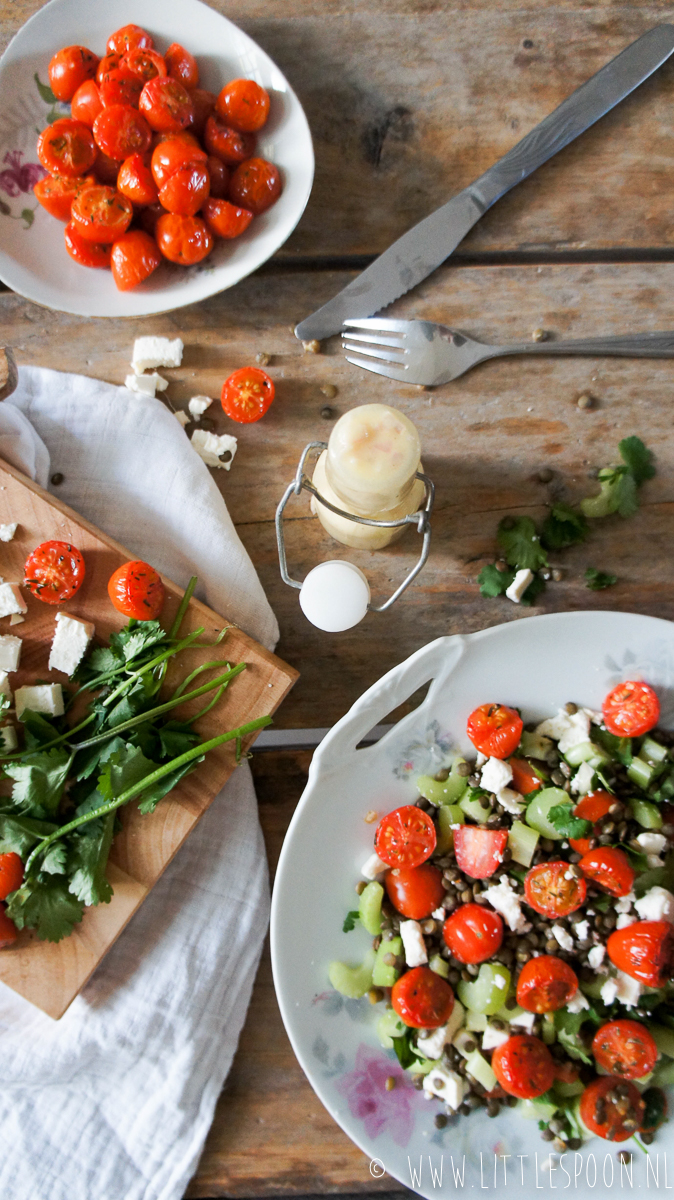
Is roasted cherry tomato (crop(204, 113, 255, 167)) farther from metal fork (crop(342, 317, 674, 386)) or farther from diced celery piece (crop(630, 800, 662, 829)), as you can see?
diced celery piece (crop(630, 800, 662, 829))

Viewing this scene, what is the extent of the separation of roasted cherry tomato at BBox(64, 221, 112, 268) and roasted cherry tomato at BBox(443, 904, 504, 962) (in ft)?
3.71

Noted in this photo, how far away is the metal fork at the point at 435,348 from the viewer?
1.18 m

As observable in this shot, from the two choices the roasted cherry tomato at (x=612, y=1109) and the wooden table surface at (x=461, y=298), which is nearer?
the roasted cherry tomato at (x=612, y=1109)

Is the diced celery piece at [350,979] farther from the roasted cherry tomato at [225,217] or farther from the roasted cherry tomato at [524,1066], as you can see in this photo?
the roasted cherry tomato at [225,217]

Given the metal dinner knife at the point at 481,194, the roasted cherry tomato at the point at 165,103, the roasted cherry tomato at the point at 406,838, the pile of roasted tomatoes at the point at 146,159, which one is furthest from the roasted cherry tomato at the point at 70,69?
the roasted cherry tomato at the point at 406,838

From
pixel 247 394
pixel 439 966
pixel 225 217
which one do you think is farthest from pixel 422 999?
pixel 225 217

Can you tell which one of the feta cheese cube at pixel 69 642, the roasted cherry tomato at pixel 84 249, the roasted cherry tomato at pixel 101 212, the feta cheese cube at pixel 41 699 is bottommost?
the feta cheese cube at pixel 41 699

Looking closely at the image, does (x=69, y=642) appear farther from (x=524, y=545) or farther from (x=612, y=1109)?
(x=612, y=1109)

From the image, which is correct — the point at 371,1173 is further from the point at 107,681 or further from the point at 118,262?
the point at 118,262

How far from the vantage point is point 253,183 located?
3.67 feet

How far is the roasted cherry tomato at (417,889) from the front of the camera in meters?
1.09

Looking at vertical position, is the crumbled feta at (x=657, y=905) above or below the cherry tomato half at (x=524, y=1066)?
above

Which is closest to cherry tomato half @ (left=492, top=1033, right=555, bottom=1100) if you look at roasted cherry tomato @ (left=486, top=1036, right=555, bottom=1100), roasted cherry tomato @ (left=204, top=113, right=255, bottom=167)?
roasted cherry tomato @ (left=486, top=1036, right=555, bottom=1100)

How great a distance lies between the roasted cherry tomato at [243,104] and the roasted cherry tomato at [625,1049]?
144 cm
